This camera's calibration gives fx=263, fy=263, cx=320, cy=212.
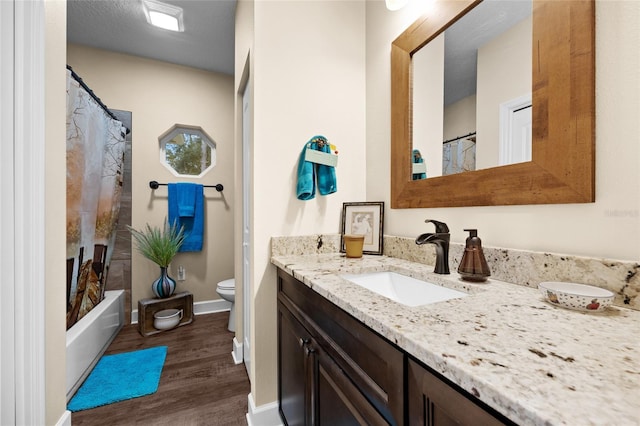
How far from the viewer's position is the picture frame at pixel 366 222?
142cm

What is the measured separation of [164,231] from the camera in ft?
9.10

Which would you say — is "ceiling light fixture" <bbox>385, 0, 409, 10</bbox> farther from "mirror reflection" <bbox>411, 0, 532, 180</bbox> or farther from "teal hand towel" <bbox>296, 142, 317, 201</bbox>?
"teal hand towel" <bbox>296, 142, 317, 201</bbox>

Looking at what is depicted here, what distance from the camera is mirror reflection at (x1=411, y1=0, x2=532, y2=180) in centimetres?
87

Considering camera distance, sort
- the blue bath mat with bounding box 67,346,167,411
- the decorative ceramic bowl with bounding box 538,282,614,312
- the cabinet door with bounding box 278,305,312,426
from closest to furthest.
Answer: the decorative ceramic bowl with bounding box 538,282,614,312, the cabinet door with bounding box 278,305,312,426, the blue bath mat with bounding box 67,346,167,411

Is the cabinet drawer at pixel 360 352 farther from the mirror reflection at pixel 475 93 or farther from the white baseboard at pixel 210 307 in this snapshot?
the white baseboard at pixel 210 307

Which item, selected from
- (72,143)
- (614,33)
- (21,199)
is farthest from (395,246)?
(72,143)

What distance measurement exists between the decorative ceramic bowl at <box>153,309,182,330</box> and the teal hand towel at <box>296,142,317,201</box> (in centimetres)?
200

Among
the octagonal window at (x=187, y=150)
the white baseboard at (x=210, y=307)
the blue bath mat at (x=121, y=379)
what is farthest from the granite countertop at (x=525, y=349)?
the octagonal window at (x=187, y=150)

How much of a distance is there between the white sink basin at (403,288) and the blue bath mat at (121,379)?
1.55 metres

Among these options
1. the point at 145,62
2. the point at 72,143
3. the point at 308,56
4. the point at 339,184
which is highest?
the point at 145,62

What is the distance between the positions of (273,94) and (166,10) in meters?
1.57

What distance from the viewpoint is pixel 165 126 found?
2.81 metres

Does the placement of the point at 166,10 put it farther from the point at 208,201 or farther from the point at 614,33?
the point at 614,33

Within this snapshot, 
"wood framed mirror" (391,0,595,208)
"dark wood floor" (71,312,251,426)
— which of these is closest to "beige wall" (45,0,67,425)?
"dark wood floor" (71,312,251,426)
